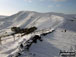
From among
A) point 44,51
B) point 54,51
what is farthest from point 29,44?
point 54,51

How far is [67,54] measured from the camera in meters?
21.8

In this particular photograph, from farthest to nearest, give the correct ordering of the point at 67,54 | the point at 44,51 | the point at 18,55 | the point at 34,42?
1. the point at 34,42
2. the point at 44,51
3. the point at 67,54
4. the point at 18,55

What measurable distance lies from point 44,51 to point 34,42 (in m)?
3.96

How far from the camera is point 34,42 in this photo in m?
27.6

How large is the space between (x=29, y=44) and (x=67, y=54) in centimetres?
713

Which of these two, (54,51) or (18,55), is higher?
(18,55)

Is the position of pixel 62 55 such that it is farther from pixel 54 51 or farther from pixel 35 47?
pixel 35 47

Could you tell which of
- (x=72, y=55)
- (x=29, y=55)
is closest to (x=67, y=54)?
(x=72, y=55)

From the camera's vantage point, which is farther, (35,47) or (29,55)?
(35,47)

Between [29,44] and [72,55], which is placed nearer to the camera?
[72,55]

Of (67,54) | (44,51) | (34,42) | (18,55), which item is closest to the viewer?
(18,55)

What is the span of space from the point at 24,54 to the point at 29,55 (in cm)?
79

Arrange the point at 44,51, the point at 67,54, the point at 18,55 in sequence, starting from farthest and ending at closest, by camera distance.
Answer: the point at 44,51 → the point at 67,54 → the point at 18,55

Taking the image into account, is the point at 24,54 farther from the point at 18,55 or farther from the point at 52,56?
the point at 52,56
